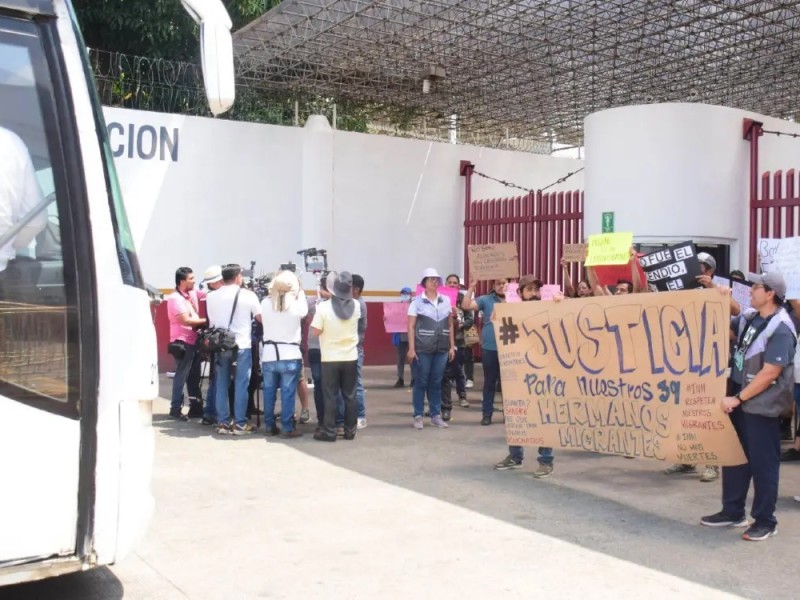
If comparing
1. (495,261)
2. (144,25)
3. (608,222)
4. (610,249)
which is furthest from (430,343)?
(144,25)

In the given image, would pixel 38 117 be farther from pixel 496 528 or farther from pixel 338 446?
pixel 338 446

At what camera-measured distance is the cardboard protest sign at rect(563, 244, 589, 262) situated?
10258 millimetres

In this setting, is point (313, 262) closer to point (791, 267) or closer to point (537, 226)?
point (537, 226)

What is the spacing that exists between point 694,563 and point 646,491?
188 cm

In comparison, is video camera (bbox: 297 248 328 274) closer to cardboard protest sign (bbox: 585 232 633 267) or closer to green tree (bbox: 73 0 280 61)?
cardboard protest sign (bbox: 585 232 633 267)

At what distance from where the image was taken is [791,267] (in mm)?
7184

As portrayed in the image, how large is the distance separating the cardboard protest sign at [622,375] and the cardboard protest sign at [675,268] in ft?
1.33

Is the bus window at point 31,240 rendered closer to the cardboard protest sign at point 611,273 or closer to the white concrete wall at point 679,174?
the cardboard protest sign at point 611,273

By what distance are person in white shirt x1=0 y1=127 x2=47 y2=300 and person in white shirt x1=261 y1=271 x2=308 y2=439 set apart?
5455 mm

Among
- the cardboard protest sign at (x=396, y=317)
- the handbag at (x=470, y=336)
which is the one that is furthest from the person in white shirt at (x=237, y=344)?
the cardboard protest sign at (x=396, y=317)

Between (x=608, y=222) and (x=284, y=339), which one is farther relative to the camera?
(x=608, y=222)

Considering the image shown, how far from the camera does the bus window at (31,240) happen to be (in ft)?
11.9

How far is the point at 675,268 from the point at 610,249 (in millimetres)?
1412

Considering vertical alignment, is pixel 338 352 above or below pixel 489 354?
above
